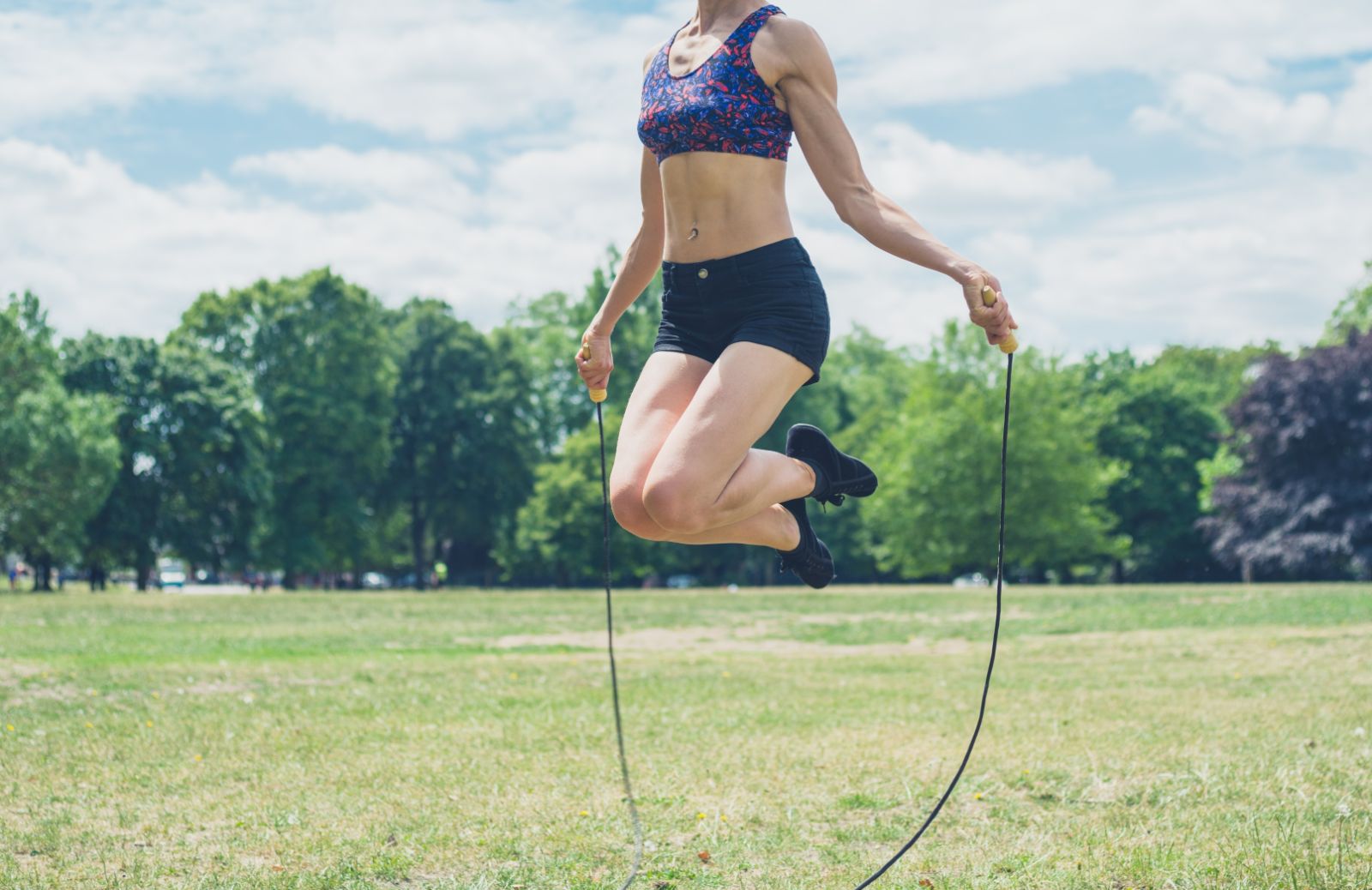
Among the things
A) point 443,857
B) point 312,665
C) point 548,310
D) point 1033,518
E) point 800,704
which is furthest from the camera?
point 548,310

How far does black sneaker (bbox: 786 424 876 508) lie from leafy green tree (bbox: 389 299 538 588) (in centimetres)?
6578

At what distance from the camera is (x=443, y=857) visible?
5.75 m

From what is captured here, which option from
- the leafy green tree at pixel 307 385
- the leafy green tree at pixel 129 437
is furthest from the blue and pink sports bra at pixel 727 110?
the leafy green tree at pixel 307 385

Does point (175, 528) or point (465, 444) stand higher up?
point (465, 444)

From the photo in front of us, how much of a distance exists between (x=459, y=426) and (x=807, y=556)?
220 ft

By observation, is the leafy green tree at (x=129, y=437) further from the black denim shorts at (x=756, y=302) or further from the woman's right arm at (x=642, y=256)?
the black denim shorts at (x=756, y=302)

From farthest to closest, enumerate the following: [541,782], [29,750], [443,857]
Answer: [29,750]
[541,782]
[443,857]

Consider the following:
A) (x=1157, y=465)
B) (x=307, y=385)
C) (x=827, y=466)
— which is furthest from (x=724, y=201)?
(x=1157, y=465)

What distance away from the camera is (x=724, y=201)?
521cm

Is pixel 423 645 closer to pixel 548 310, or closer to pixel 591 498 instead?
pixel 591 498

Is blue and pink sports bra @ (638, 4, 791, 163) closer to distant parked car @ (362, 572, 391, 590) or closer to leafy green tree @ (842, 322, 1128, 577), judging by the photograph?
leafy green tree @ (842, 322, 1128, 577)

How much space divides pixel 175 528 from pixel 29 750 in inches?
2039

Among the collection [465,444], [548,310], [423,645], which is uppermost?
[548,310]

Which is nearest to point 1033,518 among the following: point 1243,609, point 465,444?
point 465,444
